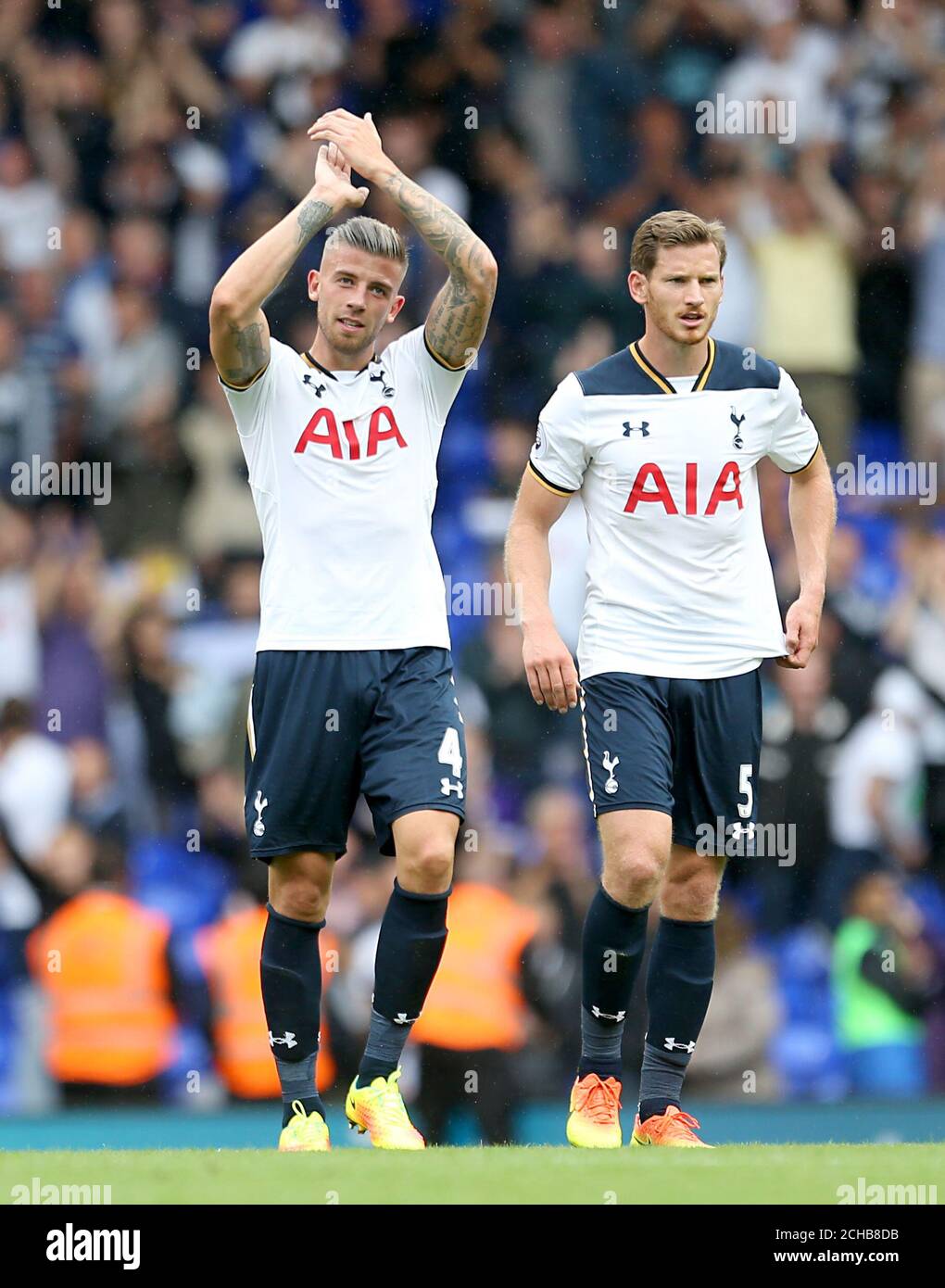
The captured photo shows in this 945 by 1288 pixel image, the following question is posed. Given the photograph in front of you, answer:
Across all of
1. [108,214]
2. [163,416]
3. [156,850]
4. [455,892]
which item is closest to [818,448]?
[455,892]

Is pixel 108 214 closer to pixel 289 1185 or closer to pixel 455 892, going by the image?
pixel 455 892

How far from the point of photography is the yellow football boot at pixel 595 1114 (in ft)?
22.2

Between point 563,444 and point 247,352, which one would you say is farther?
point 563,444

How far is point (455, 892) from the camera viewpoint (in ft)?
34.6

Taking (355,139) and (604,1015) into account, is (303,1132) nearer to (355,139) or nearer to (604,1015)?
(604,1015)

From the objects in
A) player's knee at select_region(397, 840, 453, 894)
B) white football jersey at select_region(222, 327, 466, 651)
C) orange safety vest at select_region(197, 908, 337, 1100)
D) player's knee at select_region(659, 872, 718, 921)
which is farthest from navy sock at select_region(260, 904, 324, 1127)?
orange safety vest at select_region(197, 908, 337, 1100)

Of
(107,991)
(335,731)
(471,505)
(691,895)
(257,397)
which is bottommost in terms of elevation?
(107,991)

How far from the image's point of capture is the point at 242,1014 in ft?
34.7

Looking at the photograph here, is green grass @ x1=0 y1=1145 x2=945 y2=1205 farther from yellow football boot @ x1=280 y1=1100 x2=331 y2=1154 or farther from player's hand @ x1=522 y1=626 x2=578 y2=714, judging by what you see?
player's hand @ x1=522 y1=626 x2=578 y2=714

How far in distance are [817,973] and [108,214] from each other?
5900 mm

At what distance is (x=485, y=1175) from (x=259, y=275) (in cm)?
267

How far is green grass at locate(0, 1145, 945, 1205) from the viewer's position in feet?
17.7

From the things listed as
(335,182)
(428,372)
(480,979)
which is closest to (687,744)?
(428,372)

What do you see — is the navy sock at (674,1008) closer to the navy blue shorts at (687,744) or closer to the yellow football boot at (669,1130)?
the yellow football boot at (669,1130)
